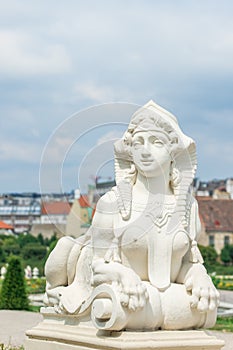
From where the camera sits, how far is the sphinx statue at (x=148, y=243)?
18.8 feet

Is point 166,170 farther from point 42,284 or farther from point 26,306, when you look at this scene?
point 42,284

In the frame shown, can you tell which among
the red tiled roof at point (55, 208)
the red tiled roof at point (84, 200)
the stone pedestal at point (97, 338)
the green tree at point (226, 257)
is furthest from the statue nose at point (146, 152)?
the green tree at point (226, 257)

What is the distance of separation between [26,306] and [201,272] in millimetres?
9970

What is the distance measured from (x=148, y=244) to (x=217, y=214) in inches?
1935

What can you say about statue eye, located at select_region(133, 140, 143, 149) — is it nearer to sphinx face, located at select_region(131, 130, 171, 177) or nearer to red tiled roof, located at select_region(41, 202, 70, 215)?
sphinx face, located at select_region(131, 130, 171, 177)

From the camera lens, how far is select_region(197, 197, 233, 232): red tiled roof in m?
53.4

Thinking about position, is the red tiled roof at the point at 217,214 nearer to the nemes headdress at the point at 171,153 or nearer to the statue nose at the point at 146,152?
the nemes headdress at the point at 171,153

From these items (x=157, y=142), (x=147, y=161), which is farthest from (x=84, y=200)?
(x=157, y=142)

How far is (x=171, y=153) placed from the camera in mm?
6176

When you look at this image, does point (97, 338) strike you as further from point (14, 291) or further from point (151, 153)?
point (14, 291)

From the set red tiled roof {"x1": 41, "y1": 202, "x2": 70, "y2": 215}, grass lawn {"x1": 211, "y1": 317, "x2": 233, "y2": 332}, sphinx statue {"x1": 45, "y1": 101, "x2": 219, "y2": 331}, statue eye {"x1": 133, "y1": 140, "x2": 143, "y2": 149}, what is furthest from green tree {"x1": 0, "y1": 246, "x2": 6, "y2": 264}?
statue eye {"x1": 133, "y1": 140, "x2": 143, "y2": 149}

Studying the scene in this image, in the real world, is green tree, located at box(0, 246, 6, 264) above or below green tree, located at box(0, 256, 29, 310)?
above

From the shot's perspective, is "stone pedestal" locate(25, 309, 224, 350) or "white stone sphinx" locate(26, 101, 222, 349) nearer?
"stone pedestal" locate(25, 309, 224, 350)

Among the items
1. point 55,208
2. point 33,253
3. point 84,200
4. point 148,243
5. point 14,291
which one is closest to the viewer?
point 148,243
